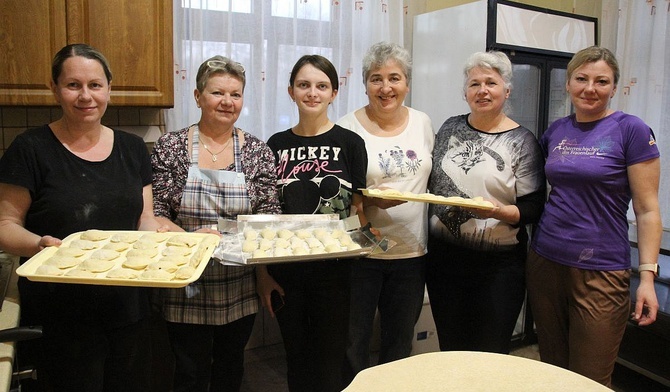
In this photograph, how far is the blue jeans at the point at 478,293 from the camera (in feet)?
6.20

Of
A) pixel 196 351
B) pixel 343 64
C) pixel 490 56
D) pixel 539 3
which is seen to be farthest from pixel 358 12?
pixel 196 351

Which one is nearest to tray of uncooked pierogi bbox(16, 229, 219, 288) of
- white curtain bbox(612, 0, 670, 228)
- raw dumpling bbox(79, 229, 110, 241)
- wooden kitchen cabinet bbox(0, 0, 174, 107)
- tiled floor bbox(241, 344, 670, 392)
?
raw dumpling bbox(79, 229, 110, 241)

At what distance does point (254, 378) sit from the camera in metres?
2.68

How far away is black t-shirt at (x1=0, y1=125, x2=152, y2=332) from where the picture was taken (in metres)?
1.44

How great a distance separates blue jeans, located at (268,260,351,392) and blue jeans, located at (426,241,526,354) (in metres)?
0.38

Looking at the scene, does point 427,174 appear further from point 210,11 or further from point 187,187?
point 210,11

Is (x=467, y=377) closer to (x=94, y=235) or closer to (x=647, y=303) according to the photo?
(x=647, y=303)

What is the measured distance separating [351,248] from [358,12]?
172 cm

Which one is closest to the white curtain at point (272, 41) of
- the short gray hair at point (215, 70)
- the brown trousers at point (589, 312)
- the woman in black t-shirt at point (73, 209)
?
the short gray hair at point (215, 70)

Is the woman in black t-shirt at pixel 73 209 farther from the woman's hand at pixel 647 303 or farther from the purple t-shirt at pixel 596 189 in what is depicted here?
the woman's hand at pixel 647 303

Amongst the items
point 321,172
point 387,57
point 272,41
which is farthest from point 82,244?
point 272,41

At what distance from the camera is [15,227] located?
1.41m

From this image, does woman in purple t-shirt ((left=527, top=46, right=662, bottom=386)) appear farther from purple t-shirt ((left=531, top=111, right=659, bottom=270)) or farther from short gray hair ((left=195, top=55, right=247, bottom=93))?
short gray hair ((left=195, top=55, right=247, bottom=93))

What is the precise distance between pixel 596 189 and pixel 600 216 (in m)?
0.09
